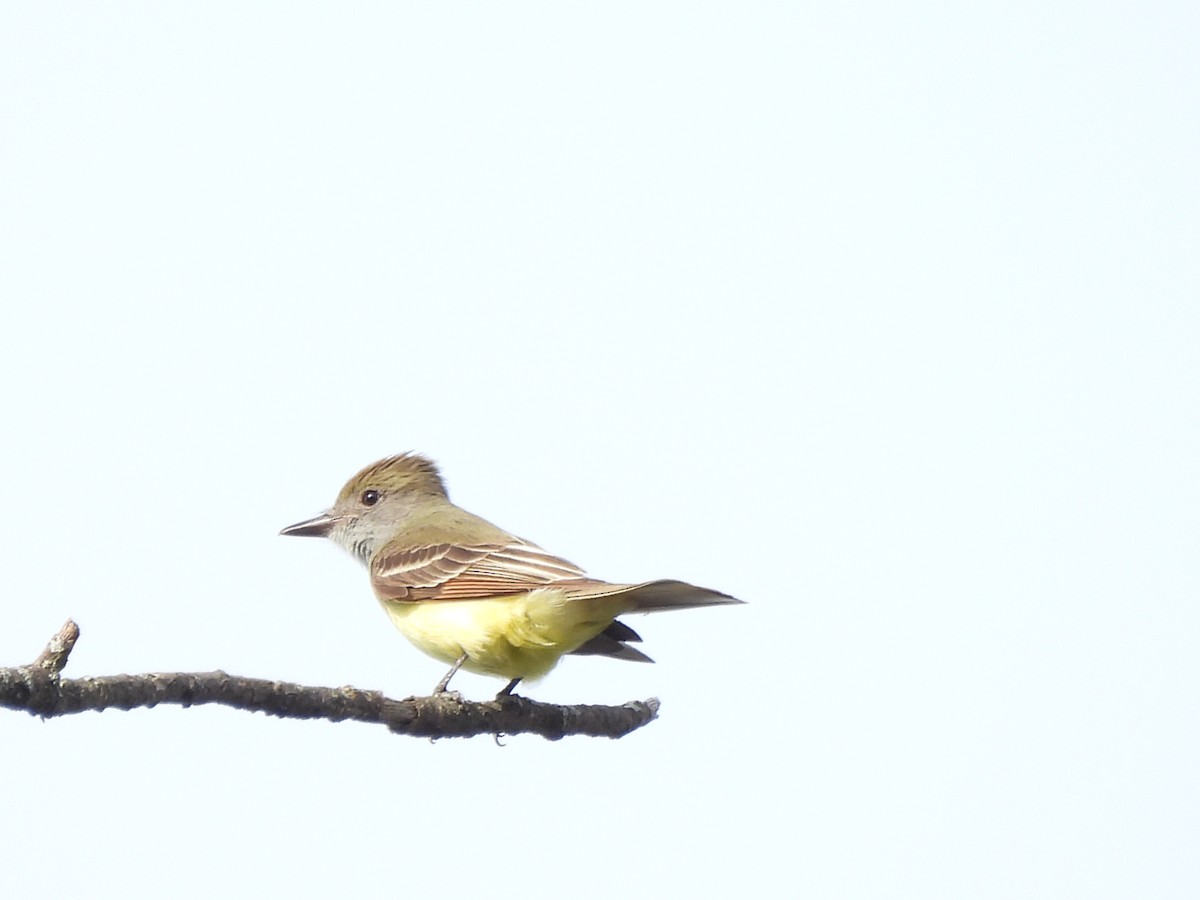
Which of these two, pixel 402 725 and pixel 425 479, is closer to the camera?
pixel 402 725

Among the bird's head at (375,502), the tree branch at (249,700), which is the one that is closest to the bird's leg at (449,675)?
the tree branch at (249,700)

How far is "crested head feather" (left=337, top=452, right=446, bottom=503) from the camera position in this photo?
11.0 metres

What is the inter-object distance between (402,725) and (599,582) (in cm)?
223

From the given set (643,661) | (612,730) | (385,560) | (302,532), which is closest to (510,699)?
(612,730)

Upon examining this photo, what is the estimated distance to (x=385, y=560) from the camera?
31.3 feet

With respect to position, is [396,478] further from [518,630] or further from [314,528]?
[518,630]

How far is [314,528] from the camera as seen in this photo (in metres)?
10.8

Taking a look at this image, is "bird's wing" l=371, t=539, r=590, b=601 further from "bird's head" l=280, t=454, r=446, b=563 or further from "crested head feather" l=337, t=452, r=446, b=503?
"crested head feather" l=337, t=452, r=446, b=503

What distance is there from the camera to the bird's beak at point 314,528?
10.8m

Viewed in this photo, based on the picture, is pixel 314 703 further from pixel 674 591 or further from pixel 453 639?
pixel 453 639

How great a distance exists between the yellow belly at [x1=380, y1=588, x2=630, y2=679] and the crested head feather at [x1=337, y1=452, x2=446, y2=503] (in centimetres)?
266

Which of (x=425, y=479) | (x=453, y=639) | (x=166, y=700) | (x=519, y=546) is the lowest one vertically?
(x=166, y=700)

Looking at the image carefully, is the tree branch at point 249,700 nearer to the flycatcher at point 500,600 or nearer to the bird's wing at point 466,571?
the flycatcher at point 500,600

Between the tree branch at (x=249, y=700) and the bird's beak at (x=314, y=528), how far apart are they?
4.09m
